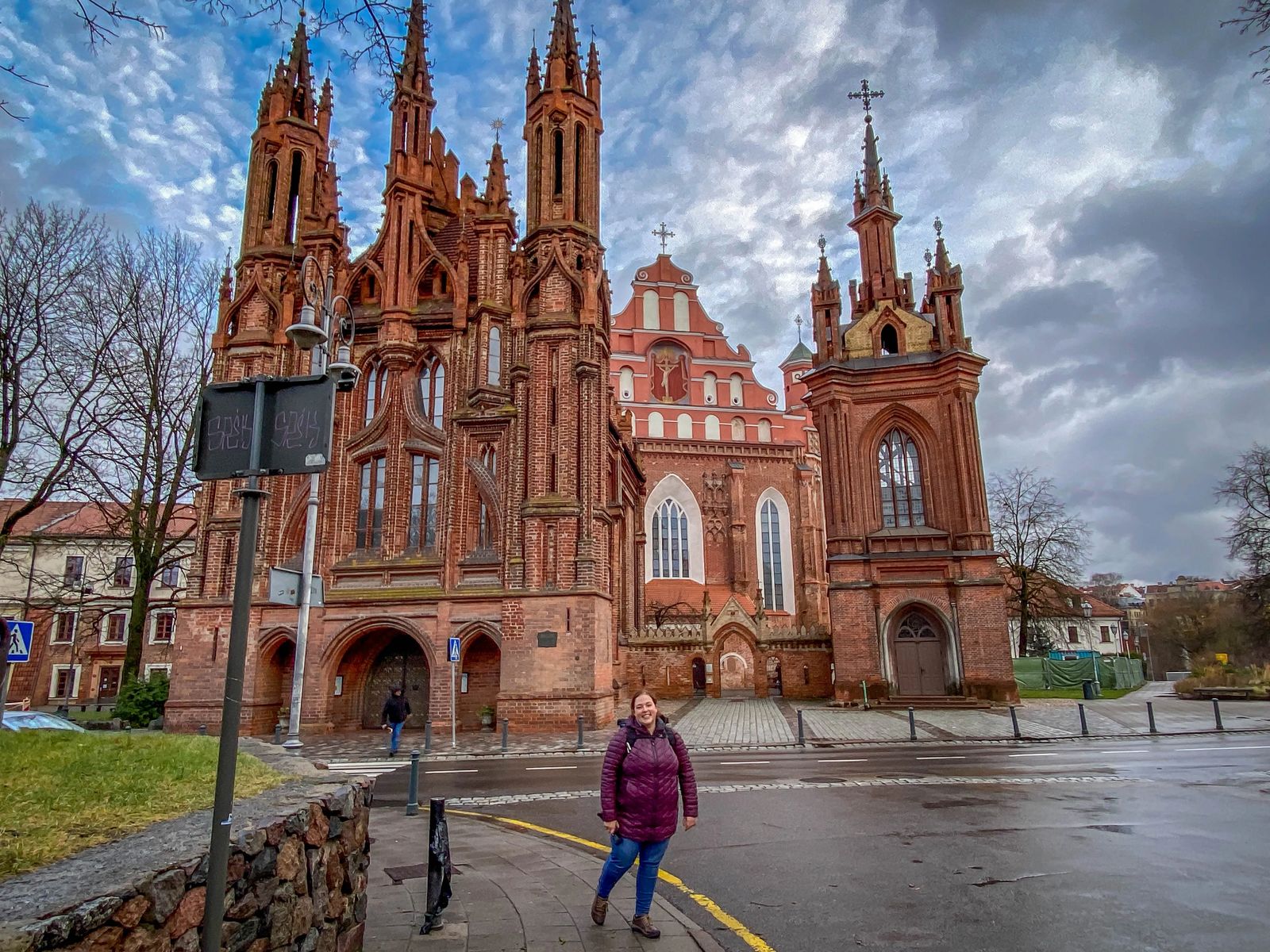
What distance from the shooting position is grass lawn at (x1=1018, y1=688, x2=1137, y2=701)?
109 ft

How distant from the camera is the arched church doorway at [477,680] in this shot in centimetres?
2248

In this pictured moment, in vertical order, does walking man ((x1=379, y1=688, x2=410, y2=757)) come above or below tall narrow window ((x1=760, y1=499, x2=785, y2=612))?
below

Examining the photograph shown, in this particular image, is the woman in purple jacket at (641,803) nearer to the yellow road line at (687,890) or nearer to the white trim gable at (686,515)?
the yellow road line at (687,890)

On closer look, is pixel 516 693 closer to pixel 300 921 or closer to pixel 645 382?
pixel 300 921

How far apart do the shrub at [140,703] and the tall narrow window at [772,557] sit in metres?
29.9

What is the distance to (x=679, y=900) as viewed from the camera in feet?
20.4

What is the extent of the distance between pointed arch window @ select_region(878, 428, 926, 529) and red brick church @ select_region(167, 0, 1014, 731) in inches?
3.7

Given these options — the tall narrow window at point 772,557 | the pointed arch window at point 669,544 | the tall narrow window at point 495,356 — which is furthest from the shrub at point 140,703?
the tall narrow window at point 772,557

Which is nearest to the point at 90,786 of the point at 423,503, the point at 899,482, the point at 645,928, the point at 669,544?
the point at 645,928

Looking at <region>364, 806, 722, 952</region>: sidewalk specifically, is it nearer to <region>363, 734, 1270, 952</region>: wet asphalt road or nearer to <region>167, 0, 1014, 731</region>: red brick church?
<region>363, 734, 1270, 952</region>: wet asphalt road

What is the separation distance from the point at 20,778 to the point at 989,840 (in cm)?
829

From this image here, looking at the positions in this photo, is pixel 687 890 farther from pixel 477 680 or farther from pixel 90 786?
pixel 477 680

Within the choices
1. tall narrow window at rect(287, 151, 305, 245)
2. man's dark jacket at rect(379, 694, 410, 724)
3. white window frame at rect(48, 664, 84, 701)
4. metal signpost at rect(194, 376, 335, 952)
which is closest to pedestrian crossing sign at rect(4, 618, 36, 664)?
man's dark jacket at rect(379, 694, 410, 724)

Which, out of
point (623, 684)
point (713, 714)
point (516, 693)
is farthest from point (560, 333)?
point (623, 684)
